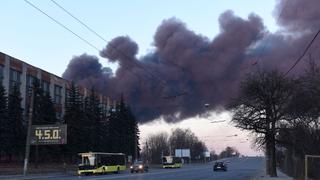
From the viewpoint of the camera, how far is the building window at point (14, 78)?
82169mm

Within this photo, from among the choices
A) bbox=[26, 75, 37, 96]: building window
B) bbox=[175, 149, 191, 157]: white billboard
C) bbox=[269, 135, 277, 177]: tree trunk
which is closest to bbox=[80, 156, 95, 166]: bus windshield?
Result: bbox=[26, 75, 37, 96]: building window

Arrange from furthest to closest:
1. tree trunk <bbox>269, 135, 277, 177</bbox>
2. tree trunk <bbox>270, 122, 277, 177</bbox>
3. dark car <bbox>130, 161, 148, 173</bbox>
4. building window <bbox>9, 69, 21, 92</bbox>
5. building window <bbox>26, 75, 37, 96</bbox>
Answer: building window <bbox>26, 75, 37, 96</bbox>, building window <bbox>9, 69, 21, 92</bbox>, dark car <bbox>130, 161, 148, 173</bbox>, tree trunk <bbox>269, 135, 277, 177</bbox>, tree trunk <bbox>270, 122, 277, 177</bbox>

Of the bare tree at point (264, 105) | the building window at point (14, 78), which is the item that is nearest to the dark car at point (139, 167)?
the building window at point (14, 78)

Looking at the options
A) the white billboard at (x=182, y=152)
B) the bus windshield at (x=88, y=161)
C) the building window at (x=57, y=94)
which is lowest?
the bus windshield at (x=88, y=161)

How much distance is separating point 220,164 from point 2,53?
3452 centimetres

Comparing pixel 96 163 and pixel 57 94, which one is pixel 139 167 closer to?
pixel 96 163

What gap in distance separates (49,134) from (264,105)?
102 ft

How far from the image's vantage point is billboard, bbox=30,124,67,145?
7169cm

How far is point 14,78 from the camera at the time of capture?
83.6 meters

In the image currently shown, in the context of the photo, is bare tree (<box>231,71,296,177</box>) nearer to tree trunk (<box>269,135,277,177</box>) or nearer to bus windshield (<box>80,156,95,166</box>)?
tree trunk (<box>269,135,277,177</box>)

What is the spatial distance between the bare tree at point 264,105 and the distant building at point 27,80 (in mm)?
38025

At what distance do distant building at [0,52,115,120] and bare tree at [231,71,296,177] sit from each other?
38025mm

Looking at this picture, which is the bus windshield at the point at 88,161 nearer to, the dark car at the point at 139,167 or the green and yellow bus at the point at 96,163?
the green and yellow bus at the point at 96,163

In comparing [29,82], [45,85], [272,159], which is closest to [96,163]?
[29,82]
